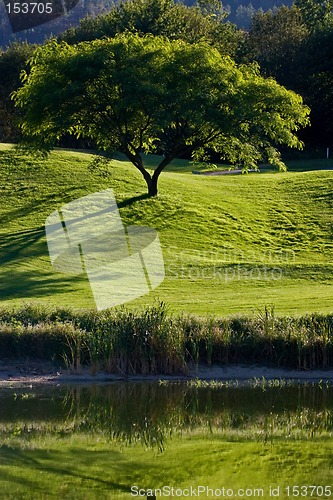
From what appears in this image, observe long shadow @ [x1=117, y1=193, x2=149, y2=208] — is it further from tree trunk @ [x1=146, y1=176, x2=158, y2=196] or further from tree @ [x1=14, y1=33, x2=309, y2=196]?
tree @ [x1=14, y1=33, x2=309, y2=196]

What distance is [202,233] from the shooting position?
44031mm

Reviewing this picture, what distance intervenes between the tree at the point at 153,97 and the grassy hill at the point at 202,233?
342cm

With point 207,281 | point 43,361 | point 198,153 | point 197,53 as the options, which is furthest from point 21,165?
point 43,361

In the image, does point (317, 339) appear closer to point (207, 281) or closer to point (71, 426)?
point (71, 426)

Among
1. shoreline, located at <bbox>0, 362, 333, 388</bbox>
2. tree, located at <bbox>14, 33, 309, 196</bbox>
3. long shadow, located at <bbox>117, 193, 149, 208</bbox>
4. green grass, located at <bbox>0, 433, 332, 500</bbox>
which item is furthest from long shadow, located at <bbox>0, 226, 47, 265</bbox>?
green grass, located at <bbox>0, 433, 332, 500</bbox>

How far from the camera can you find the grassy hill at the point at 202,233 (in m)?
30.5

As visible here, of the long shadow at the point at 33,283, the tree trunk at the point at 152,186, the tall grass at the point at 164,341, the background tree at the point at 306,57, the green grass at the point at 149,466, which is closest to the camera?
the green grass at the point at 149,466

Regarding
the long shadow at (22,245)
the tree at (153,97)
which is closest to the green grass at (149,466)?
the long shadow at (22,245)

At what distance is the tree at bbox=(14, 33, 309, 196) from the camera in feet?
140

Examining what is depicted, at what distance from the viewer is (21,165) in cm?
5278

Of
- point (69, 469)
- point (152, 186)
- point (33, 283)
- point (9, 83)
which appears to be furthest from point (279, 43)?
point (69, 469)

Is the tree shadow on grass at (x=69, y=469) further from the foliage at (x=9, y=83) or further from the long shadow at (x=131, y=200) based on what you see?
the foliage at (x=9, y=83)

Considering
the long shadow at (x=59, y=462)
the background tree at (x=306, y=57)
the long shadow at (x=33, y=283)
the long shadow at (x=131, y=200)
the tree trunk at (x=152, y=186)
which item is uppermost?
the background tree at (x=306, y=57)

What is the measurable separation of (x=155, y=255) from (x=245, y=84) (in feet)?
34.0
